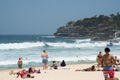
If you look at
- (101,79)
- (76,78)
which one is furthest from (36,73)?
(101,79)

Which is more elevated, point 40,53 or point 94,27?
point 94,27

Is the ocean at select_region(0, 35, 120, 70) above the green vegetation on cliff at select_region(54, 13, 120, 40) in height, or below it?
below

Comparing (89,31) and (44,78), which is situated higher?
(89,31)

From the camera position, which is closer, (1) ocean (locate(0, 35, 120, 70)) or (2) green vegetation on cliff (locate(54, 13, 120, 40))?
(1) ocean (locate(0, 35, 120, 70))

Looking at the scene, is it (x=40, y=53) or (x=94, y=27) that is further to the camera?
(x=94, y=27)

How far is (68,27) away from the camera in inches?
6299

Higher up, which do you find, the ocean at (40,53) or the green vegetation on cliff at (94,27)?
the green vegetation on cliff at (94,27)

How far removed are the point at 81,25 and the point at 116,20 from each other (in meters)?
17.7

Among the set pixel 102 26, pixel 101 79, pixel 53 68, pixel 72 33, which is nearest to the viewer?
pixel 101 79

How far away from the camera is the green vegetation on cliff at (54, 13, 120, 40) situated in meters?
131

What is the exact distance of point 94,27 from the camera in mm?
141500

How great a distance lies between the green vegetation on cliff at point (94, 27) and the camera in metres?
131

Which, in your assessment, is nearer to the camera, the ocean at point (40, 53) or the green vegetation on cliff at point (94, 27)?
the ocean at point (40, 53)

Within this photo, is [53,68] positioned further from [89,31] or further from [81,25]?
[81,25]
